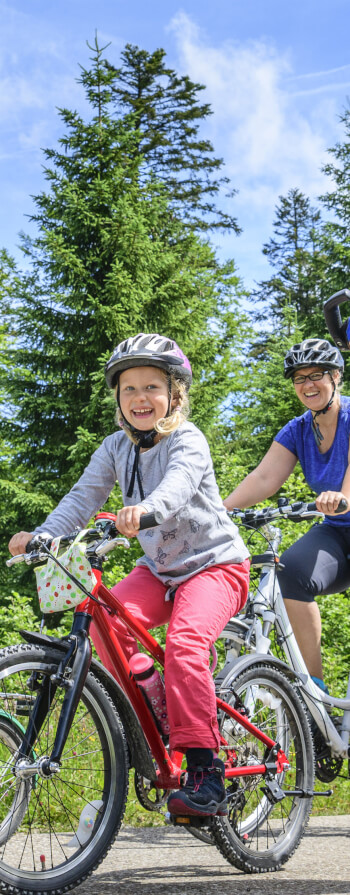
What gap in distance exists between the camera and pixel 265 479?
4.68 meters

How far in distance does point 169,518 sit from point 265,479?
153 cm

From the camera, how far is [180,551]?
3461mm

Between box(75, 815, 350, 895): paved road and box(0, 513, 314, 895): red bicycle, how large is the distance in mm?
144

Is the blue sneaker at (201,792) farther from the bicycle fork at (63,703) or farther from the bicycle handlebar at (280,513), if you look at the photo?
the bicycle handlebar at (280,513)

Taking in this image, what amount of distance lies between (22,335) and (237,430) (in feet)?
23.0

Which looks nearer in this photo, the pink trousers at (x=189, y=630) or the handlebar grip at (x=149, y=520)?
the handlebar grip at (x=149, y=520)

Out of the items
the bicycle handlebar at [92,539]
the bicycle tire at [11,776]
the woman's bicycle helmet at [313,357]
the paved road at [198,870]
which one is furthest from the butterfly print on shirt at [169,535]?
the woman's bicycle helmet at [313,357]

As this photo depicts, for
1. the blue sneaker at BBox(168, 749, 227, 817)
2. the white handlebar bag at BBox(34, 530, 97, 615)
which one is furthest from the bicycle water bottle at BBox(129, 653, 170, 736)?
the white handlebar bag at BBox(34, 530, 97, 615)

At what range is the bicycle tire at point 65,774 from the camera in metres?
2.79

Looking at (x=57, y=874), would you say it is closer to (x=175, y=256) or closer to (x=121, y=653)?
(x=121, y=653)

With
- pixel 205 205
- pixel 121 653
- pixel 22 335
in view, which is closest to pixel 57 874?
pixel 121 653

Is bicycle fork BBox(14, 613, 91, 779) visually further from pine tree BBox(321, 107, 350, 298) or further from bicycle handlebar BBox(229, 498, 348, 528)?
pine tree BBox(321, 107, 350, 298)

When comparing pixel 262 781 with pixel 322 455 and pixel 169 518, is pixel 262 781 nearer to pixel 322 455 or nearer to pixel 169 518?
pixel 169 518

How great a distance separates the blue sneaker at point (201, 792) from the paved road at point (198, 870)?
0.96 ft
